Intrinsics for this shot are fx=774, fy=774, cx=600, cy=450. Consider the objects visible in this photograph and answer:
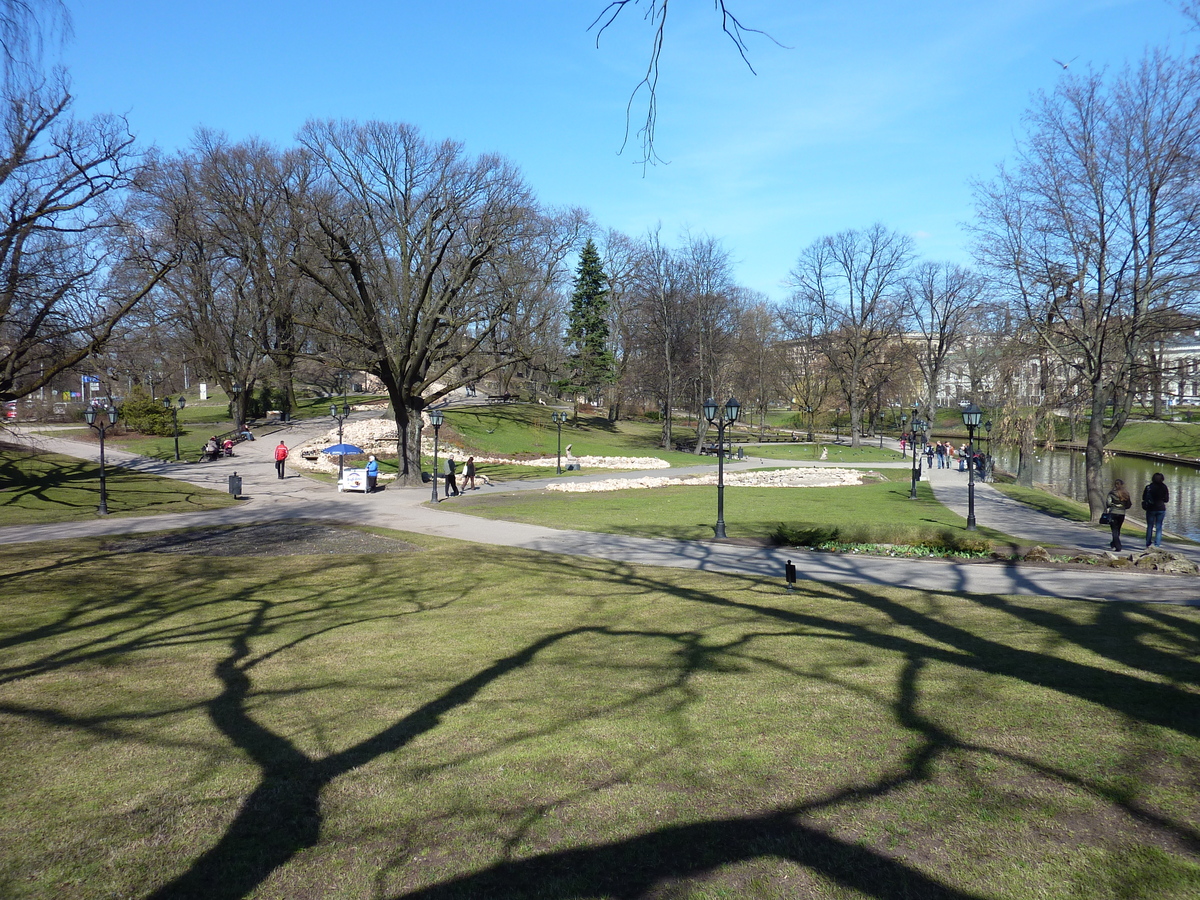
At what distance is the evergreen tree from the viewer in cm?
6488

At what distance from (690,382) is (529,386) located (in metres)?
18.4

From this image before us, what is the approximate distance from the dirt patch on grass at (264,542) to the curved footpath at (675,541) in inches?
61.4

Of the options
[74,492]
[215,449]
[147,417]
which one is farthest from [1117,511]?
[147,417]

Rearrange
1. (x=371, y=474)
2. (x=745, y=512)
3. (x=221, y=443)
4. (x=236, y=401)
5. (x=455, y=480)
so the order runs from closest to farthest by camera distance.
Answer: (x=745, y=512)
(x=371, y=474)
(x=455, y=480)
(x=221, y=443)
(x=236, y=401)

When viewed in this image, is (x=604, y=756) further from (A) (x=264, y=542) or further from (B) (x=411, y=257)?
(B) (x=411, y=257)

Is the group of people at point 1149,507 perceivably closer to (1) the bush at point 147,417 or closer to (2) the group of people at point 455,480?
(2) the group of people at point 455,480

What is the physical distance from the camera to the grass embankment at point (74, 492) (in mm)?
23109

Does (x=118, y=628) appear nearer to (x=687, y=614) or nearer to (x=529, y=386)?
(x=687, y=614)

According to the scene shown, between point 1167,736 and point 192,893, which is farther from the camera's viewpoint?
point 1167,736

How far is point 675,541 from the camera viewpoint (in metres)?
19.2

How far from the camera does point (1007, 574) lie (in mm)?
14656

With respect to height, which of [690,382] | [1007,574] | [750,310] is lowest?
[1007,574]

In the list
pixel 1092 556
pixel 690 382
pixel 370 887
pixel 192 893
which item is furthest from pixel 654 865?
pixel 690 382

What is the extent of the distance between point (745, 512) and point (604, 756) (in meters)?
20.1
